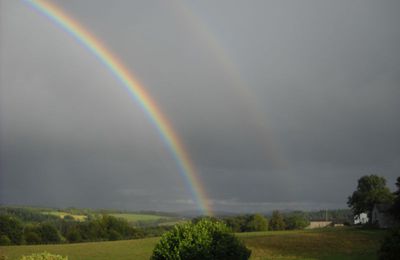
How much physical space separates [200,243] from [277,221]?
131 m

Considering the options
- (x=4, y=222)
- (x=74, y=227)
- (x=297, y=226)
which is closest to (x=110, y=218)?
(x=74, y=227)

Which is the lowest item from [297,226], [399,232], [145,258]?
[145,258]

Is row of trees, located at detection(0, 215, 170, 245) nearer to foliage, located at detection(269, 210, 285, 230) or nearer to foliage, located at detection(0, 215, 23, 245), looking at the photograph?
foliage, located at detection(0, 215, 23, 245)

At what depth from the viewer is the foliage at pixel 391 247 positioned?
63.2 feet

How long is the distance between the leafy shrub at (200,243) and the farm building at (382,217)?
7792 centimetres

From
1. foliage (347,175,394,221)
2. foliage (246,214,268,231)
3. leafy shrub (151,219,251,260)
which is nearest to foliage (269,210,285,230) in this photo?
foliage (246,214,268,231)

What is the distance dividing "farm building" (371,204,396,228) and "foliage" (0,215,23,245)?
85909mm

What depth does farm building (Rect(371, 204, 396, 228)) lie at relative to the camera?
9234 cm

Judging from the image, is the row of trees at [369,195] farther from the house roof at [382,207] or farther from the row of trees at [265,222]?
the row of trees at [265,222]

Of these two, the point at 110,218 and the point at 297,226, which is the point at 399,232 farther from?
the point at 297,226

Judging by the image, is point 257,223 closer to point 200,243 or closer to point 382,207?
point 382,207

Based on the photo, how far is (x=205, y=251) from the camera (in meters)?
20.6

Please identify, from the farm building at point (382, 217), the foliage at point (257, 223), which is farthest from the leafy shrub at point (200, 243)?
the foliage at point (257, 223)

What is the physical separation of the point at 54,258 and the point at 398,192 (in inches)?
3225
